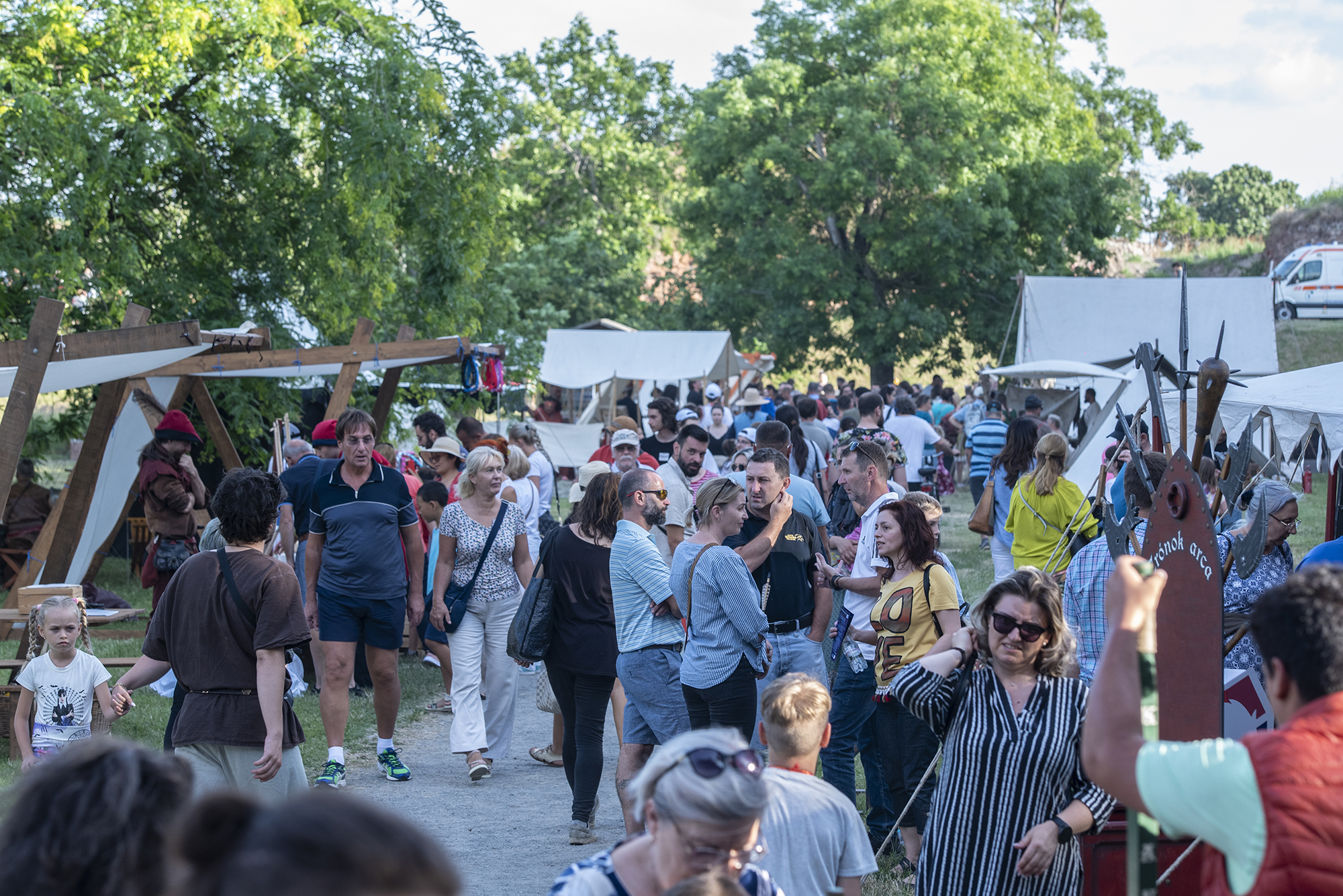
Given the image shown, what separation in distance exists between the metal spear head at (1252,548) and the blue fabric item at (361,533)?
4348 millimetres

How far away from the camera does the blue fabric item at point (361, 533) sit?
654 cm

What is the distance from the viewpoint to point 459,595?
684cm

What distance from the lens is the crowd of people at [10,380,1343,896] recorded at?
6.52 ft

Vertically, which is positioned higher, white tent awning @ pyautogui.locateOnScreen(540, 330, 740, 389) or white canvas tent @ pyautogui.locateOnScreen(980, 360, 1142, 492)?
white tent awning @ pyautogui.locateOnScreen(540, 330, 740, 389)

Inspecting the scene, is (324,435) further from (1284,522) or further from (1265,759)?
(1265,759)

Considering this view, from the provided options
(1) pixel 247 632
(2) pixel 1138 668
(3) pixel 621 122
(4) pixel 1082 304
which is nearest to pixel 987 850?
(2) pixel 1138 668

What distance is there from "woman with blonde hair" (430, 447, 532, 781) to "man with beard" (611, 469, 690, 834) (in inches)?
62.4

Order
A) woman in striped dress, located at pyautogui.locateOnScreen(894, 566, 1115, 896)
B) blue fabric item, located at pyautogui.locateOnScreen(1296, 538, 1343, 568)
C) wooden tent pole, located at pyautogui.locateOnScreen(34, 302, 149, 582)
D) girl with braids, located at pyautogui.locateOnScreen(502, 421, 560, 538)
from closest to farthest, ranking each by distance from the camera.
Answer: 1. woman in striped dress, located at pyautogui.locateOnScreen(894, 566, 1115, 896)
2. blue fabric item, located at pyautogui.locateOnScreen(1296, 538, 1343, 568)
3. wooden tent pole, located at pyautogui.locateOnScreen(34, 302, 149, 582)
4. girl with braids, located at pyautogui.locateOnScreen(502, 421, 560, 538)

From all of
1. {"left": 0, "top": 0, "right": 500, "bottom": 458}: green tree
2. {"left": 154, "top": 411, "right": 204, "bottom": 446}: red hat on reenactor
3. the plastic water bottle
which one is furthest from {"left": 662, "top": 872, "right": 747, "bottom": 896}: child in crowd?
{"left": 0, "top": 0, "right": 500, "bottom": 458}: green tree

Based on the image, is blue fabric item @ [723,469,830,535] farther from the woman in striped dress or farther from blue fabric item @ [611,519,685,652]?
the woman in striped dress

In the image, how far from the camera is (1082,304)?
2086 cm

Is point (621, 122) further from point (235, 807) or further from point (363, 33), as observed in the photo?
point (235, 807)

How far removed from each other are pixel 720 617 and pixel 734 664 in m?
0.21

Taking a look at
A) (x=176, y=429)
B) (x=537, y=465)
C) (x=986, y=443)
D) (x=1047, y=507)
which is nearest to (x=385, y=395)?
(x=537, y=465)
